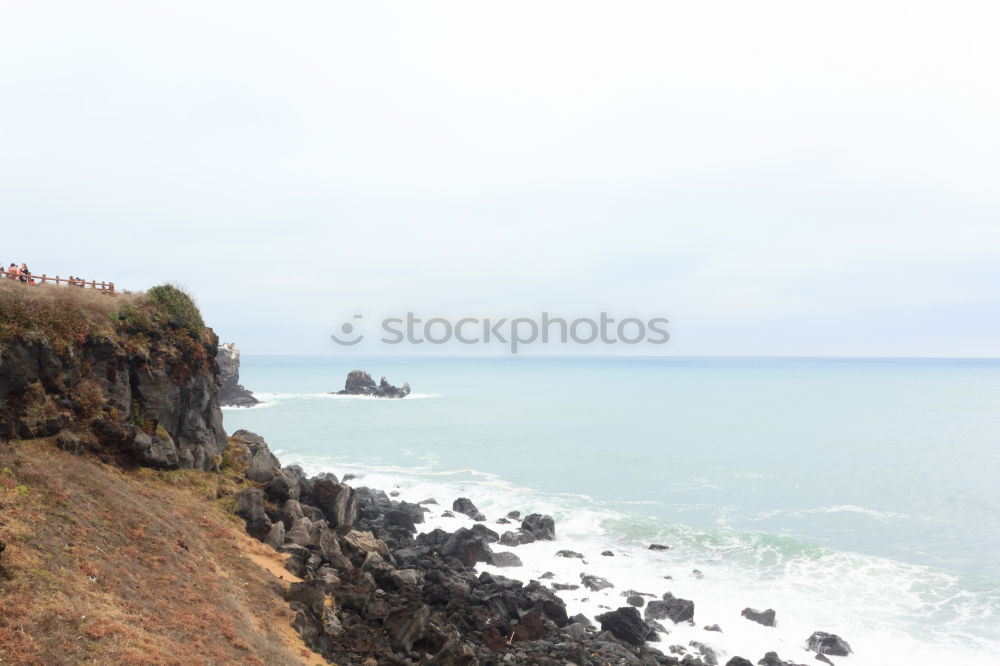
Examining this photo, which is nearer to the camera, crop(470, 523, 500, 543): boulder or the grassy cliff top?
the grassy cliff top

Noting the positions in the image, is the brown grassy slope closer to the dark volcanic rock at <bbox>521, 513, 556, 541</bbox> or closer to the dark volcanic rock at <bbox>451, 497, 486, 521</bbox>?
the dark volcanic rock at <bbox>521, 513, 556, 541</bbox>

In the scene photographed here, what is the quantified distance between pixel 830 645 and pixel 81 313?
3993 cm

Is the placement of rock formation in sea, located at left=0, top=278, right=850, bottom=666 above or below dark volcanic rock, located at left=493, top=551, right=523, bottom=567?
above

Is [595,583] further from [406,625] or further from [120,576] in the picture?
[120,576]

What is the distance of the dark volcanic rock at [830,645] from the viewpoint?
90.6ft

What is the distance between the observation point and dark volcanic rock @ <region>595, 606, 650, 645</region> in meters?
27.4

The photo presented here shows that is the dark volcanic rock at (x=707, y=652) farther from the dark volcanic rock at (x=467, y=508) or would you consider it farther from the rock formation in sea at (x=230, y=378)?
the rock formation in sea at (x=230, y=378)

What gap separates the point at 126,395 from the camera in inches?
1049

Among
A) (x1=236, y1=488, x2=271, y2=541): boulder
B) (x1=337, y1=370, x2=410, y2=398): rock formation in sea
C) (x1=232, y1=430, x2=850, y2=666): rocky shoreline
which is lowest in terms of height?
(x1=337, y1=370, x2=410, y2=398): rock formation in sea

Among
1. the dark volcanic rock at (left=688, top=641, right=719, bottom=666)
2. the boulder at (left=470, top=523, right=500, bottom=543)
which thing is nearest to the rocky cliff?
the boulder at (left=470, top=523, right=500, bottom=543)

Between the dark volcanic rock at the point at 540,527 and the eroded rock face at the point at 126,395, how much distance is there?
23.2 m

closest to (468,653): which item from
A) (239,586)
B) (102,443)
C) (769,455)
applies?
(239,586)

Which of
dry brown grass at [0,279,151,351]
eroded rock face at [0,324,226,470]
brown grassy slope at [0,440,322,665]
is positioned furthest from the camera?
dry brown grass at [0,279,151,351]

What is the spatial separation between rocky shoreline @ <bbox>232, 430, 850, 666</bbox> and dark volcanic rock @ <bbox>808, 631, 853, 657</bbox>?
5 cm
